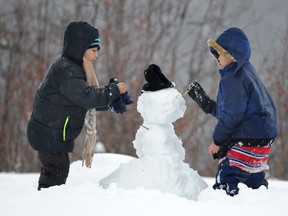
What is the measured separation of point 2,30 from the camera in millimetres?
11414

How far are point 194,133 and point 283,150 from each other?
198 centimetres

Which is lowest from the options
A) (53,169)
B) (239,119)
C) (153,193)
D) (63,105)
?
(53,169)

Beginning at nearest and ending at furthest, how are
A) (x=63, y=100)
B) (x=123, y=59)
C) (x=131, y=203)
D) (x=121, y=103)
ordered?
(x=131, y=203) → (x=63, y=100) → (x=121, y=103) → (x=123, y=59)

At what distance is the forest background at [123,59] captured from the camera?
10.5m

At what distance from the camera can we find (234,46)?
144 inches

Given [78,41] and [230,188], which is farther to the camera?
[78,41]

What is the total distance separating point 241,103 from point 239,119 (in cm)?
11

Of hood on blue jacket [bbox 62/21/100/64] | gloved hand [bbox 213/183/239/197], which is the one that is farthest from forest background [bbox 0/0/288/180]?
gloved hand [bbox 213/183/239/197]

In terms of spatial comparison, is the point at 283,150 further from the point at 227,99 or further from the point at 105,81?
the point at 227,99

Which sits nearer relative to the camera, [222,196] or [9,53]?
[222,196]

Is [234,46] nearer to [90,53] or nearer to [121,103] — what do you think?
[121,103]

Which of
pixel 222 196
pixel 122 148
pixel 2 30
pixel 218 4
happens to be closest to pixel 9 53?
pixel 2 30

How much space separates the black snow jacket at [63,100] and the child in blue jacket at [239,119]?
79cm

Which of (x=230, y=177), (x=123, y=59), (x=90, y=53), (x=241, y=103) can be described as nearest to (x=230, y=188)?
(x=230, y=177)
